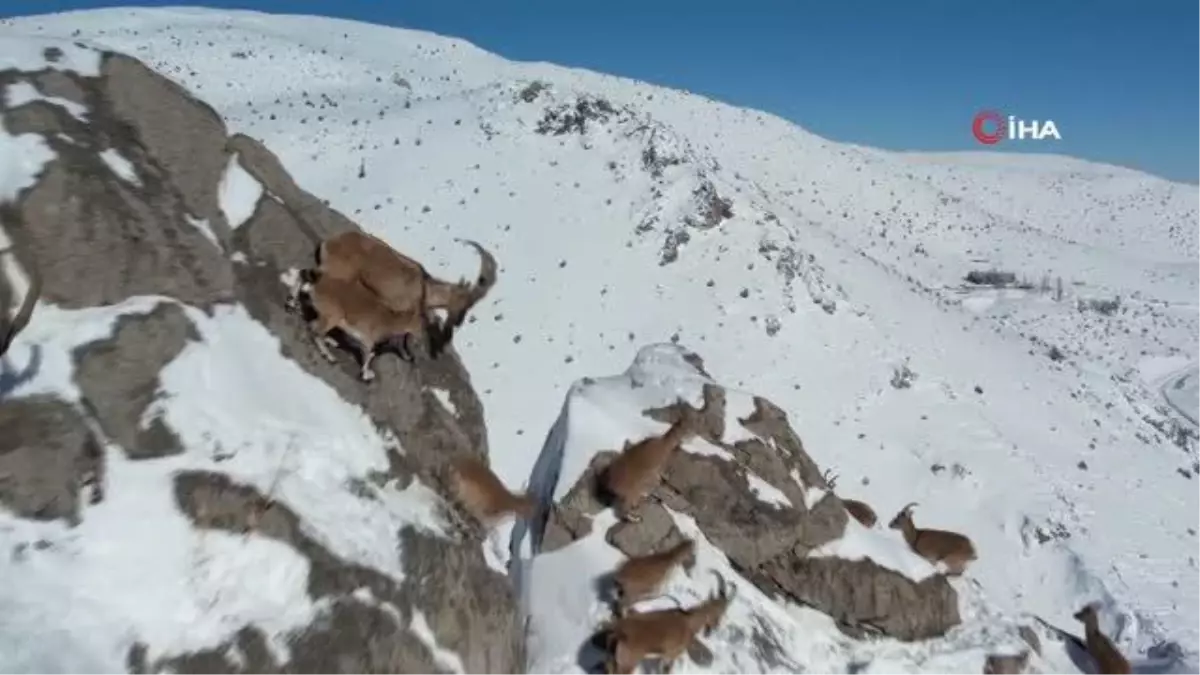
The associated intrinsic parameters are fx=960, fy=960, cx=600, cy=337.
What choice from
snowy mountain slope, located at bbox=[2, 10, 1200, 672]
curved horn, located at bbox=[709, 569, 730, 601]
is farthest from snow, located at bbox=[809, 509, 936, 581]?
snowy mountain slope, located at bbox=[2, 10, 1200, 672]

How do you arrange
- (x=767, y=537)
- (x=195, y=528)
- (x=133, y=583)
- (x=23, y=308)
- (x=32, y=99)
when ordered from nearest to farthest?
(x=133, y=583) < (x=195, y=528) < (x=23, y=308) < (x=32, y=99) < (x=767, y=537)

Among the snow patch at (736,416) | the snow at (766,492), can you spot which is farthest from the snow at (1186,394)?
the snow at (766,492)

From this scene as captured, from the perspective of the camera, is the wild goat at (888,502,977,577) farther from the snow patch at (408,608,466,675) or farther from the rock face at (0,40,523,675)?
the snow patch at (408,608,466,675)

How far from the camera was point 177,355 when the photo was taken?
647cm

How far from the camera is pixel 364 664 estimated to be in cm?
578

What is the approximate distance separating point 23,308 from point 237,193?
2215 millimetres

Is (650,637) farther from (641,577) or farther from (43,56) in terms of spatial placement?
(43,56)

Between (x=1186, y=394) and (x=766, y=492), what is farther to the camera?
(x=1186, y=394)

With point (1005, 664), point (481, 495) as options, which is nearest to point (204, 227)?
point (481, 495)

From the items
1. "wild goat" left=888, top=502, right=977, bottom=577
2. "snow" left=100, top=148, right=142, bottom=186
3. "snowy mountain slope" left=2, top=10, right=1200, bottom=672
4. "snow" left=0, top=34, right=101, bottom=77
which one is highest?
"snow" left=0, top=34, right=101, bottom=77

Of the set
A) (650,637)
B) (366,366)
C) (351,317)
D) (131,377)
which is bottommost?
(650,637)

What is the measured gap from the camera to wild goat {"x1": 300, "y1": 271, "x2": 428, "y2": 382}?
7344 millimetres

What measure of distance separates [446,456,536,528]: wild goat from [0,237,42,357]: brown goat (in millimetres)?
3145

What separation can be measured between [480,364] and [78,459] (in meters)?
14.2
